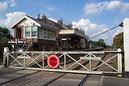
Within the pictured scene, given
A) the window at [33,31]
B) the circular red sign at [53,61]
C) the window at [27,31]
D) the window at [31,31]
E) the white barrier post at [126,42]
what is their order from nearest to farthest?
the white barrier post at [126,42] → the circular red sign at [53,61] → the window at [33,31] → the window at [31,31] → the window at [27,31]

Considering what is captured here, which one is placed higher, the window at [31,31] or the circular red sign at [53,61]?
the window at [31,31]

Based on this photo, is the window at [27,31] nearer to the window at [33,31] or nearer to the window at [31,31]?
the window at [31,31]

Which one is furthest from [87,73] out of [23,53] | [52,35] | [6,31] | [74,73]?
[6,31]

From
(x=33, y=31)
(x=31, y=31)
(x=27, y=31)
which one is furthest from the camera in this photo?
(x=27, y=31)

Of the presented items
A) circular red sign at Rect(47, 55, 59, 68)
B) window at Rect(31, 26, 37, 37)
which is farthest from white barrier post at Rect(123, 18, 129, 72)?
window at Rect(31, 26, 37, 37)

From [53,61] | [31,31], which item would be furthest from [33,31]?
[53,61]

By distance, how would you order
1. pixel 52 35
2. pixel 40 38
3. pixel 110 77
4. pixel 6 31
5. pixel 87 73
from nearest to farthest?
pixel 110 77 < pixel 87 73 < pixel 40 38 < pixel 52 35 < pixel 6 31

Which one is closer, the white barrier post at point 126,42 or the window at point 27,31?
the white barrier post at point 126,42

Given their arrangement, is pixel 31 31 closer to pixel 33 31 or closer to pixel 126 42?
pixel 33 31

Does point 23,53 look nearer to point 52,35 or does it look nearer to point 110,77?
point 110,77

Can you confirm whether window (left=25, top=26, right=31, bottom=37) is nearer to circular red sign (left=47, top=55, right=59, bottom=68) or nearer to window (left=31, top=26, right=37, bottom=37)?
window (left=31, top=26, right=37, bottom=37)

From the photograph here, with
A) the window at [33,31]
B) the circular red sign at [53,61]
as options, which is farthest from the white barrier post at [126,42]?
the window at [33,31]

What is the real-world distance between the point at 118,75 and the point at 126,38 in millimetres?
2031

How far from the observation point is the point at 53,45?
44.8 m
